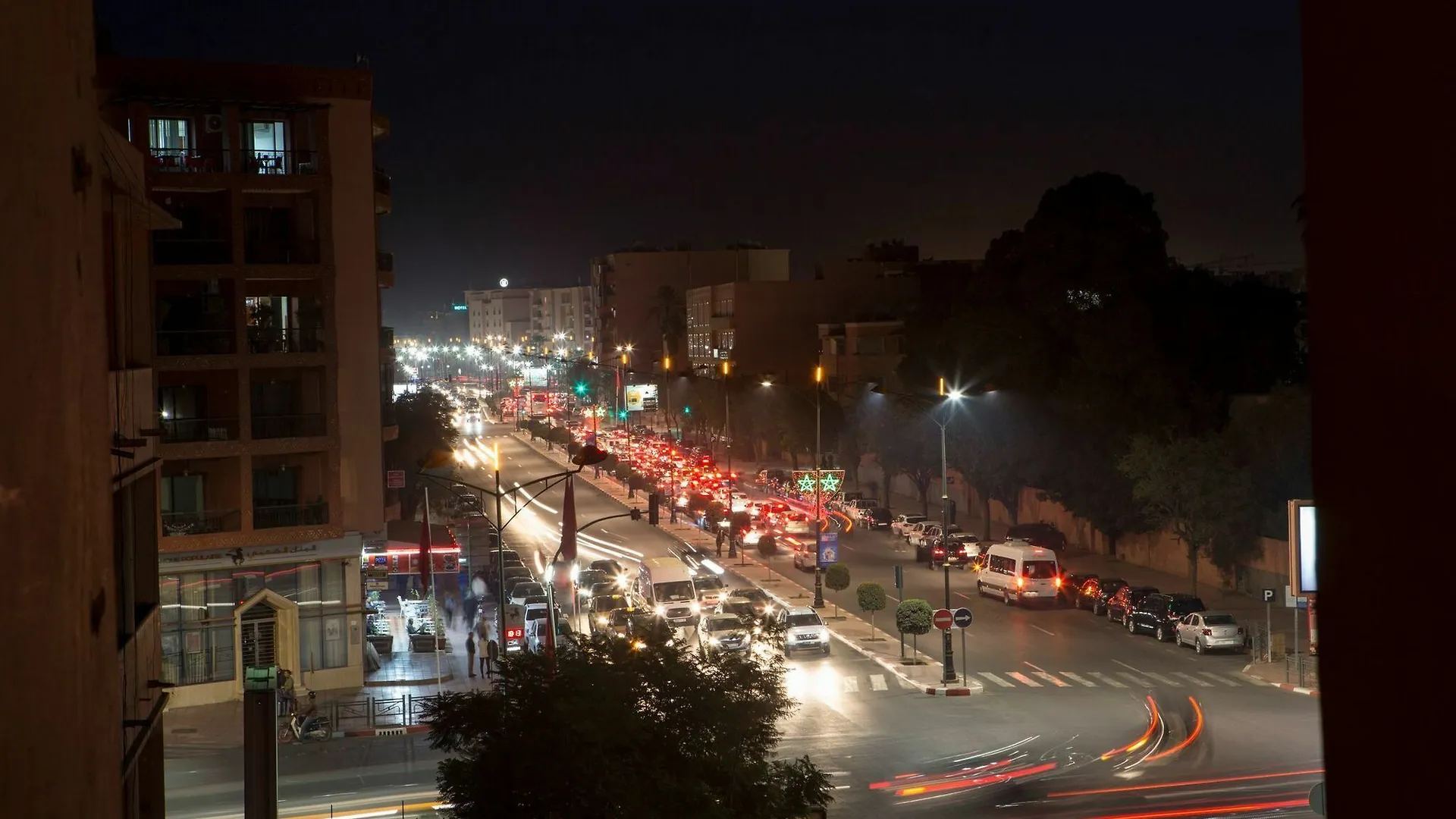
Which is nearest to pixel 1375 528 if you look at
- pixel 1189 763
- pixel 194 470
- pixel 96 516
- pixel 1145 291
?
pixel 96 516

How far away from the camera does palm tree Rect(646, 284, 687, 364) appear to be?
140 metres

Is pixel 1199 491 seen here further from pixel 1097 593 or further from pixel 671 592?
pixel 671 592

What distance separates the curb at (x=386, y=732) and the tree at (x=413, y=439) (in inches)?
1051

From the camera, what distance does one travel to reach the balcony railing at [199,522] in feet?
111

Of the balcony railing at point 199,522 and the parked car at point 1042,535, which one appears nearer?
the balcony railing at point 199,522

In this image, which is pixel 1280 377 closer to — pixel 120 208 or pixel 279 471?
pixel 279 471

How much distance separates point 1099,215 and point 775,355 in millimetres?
Result: 57775

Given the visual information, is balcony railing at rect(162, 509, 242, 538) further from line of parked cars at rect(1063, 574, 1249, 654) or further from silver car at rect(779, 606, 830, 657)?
line of parked cars at rect(1063, 574, 1249, 654)

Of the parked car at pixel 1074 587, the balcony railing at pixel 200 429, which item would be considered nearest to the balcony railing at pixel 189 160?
the balcony railing at pixel 200 429

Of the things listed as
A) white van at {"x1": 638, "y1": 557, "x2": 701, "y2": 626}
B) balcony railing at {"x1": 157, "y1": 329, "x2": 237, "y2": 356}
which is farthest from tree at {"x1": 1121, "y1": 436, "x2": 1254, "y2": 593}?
balcony railing at {"x1": 157, "y1": 329, "x2": 237, "y2": 356}

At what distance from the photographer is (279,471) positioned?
3644 cm

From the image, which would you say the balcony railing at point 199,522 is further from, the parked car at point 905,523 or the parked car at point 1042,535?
the parked car at point 905,523

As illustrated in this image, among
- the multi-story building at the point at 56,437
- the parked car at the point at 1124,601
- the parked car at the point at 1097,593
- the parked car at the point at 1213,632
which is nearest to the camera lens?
the multi-story building at the point at 56,437

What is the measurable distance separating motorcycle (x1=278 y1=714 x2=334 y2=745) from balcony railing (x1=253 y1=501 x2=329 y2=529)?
6.43m
